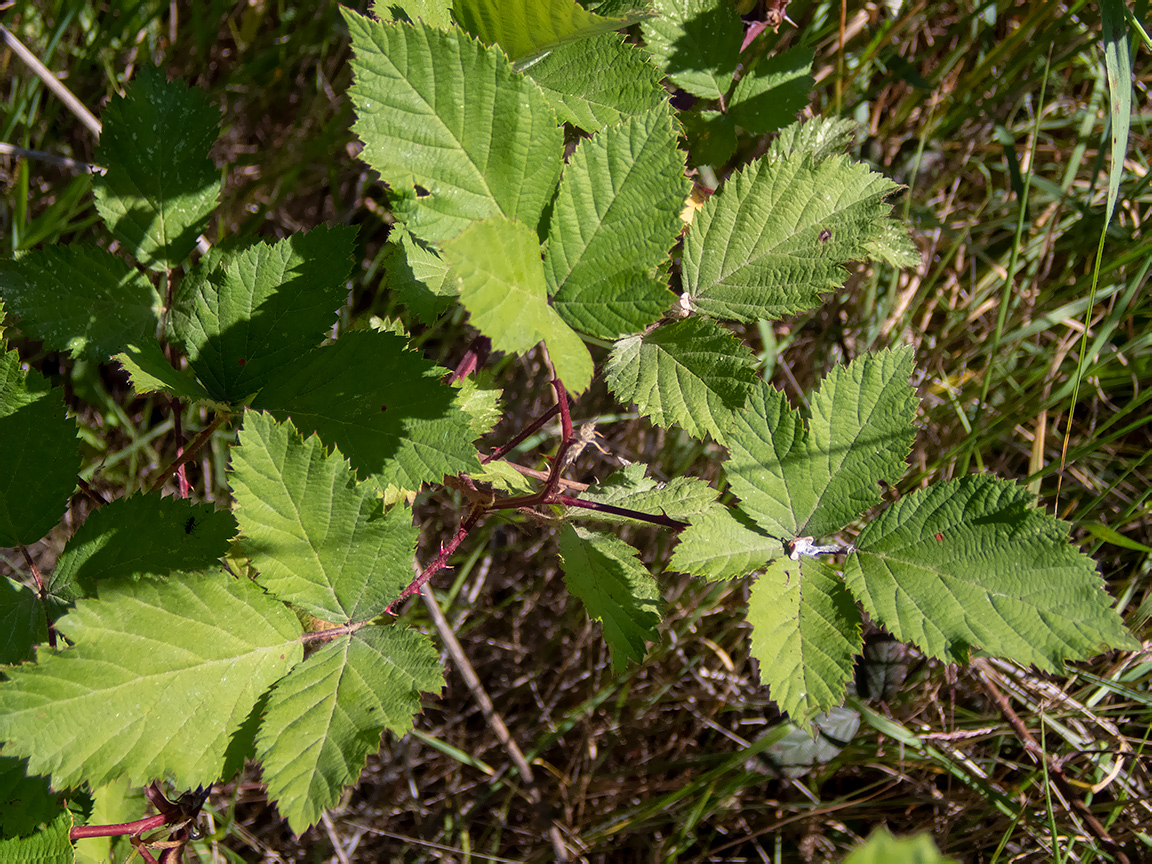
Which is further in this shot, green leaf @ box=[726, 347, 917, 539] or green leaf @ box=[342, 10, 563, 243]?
green leaf @ box=[726, 347, 917, 539]

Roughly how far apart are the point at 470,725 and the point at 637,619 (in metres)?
1.35

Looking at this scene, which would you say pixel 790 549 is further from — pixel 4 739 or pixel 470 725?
pixel 470 725

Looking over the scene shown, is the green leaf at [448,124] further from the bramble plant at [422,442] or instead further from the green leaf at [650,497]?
the green leaf at [650,497]

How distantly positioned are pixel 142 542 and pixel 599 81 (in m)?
1.10

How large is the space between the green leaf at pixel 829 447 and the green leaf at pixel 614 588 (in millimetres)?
263

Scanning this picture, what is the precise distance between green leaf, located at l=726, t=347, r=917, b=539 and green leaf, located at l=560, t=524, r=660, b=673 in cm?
26

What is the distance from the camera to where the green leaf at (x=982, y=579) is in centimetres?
115

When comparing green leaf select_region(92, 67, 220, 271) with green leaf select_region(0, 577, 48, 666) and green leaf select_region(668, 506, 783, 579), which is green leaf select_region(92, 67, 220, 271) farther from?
green leaf select_region(668, 506, 783, 579)

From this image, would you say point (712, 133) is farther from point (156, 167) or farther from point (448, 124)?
point (156, 167)

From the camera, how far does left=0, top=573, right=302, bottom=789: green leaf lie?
107cm

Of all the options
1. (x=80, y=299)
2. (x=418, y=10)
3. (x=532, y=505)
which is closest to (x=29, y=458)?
(x=80, y=299)

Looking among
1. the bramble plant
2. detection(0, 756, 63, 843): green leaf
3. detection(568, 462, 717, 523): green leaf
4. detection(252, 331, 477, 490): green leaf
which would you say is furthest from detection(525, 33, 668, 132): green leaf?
detection(0, 756, 63, 843): green leaf

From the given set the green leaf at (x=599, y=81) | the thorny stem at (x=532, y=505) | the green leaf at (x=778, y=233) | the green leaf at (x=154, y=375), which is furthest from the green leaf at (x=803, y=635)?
the green leaf at (x=154, y=375)

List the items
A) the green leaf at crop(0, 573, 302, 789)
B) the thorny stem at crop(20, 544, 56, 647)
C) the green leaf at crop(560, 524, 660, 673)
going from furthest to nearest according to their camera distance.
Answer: the green leaf at crop(560, 524, 660, 673) → the thorny stem at crop(20, 544, 56, 647) → the green leaf at crop(0, 573, 302, 789)
